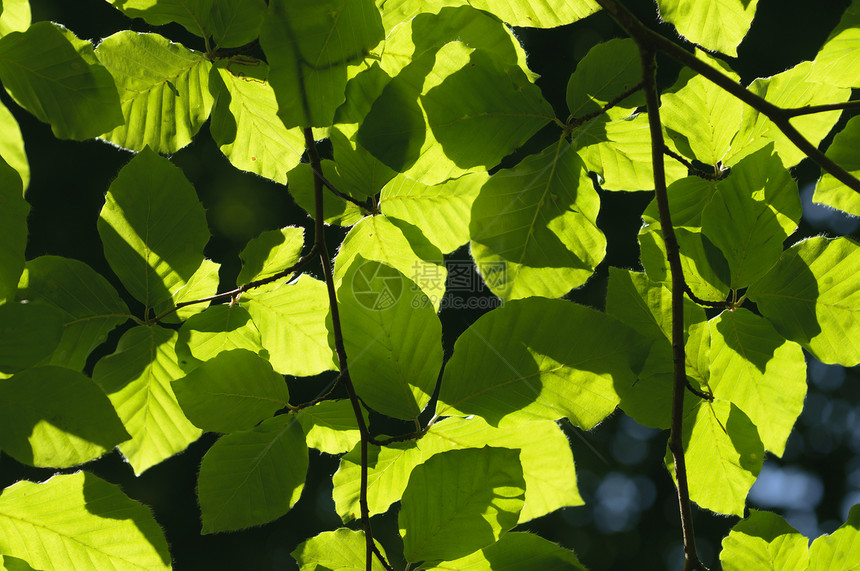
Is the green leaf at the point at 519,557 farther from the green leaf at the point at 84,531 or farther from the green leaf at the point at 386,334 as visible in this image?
the green leaf at the point at 84,531

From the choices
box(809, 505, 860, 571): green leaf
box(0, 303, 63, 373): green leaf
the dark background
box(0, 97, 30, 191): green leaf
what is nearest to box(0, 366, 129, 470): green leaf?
box(0, 303, 63, 373): green leaf

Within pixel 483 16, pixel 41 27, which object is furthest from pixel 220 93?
pixel 483 16

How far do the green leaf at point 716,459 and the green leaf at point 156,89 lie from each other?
69 cm

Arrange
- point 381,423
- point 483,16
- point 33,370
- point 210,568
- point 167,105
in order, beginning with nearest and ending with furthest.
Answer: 1. point 33,370
2. point 483,16
3. point 167,105
4. point 381,423
5. point 210,568

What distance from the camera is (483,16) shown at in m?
0.65

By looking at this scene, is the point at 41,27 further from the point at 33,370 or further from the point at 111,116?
the point at 33,370

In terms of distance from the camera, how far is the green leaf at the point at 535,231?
2.17ft

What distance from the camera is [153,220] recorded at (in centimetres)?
68

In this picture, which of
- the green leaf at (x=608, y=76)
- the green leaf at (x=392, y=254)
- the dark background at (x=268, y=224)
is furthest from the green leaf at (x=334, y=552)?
the dark background at (x=268, y=224)

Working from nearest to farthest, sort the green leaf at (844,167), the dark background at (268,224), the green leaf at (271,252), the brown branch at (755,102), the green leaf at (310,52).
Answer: the brown branch at (755,102)
the green leaf at (310,52)
the green leaf at (844,167)
the green leaf at (271,252)
the dark background at (268,224)

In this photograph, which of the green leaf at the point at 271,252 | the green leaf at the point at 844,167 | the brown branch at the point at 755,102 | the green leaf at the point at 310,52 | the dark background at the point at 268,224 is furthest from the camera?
the dark background at the point at 268,224

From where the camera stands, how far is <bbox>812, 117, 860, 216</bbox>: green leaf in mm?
672

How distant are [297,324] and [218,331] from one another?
0.38ft

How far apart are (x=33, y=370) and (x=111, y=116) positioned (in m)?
0.26
